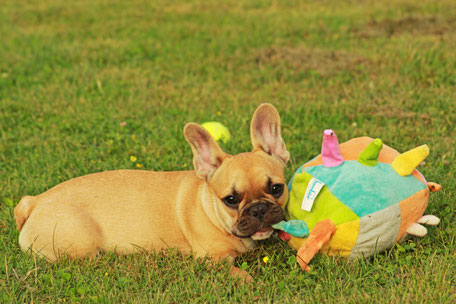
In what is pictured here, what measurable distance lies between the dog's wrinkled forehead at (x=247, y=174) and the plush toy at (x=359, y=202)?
0.22 meters

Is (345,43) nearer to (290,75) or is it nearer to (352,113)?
(290,75)

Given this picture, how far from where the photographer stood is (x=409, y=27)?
8.66 m

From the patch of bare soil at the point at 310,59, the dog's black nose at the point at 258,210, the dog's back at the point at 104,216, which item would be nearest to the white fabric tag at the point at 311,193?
the dog's black nose at the point at 258,210

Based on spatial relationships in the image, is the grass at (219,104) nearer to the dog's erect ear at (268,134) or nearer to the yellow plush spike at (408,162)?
the yellow plush spike at (408,162)

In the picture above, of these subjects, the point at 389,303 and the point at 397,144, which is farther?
the point at 397,144

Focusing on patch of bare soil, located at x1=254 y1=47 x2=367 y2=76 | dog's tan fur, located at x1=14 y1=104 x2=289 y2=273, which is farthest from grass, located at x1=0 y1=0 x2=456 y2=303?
dog's tan fur, located at x1=14 y1=104 x2=289 y2=273

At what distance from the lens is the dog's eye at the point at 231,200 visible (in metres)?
3.54

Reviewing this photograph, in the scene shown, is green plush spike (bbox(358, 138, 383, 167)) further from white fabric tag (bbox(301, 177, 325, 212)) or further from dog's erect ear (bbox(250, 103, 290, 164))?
dog's erect ear (bbox(250, 103, 290, 164))

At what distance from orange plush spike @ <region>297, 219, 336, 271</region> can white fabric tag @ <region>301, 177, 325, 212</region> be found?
0.48 ft

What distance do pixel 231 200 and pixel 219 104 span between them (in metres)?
3.16

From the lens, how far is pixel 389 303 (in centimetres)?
306

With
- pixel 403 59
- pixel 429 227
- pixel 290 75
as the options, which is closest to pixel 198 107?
pixel 290 75

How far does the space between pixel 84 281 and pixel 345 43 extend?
20.5ft

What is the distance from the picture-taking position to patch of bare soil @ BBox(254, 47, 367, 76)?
24.0 ft
